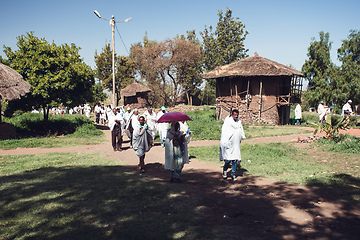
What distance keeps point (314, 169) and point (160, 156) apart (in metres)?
5.93

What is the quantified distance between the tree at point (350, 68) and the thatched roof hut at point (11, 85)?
33.9m

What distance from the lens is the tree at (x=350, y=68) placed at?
35.6 meters

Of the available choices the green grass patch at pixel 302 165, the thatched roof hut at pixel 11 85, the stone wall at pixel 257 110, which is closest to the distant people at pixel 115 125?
the green grass patch at pixel 302 165

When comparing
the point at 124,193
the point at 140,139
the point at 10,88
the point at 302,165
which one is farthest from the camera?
the point at 10,88

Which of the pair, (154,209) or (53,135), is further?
(53,135)

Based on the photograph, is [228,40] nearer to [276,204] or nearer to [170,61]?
[170,61]

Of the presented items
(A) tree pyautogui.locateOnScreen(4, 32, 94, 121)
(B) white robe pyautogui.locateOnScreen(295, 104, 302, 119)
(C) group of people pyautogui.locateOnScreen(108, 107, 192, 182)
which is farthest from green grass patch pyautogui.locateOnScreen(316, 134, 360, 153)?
(A) tree pyautogui.locateOnScreen(4, 32, 94, 121)

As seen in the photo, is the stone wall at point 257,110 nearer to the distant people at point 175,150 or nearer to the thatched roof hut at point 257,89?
the thatched roof hut at point 257,89

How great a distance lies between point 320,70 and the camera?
120ft

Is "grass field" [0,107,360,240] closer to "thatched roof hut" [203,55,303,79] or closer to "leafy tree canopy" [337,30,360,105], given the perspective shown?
"thatched roof hut" [203,55,303,79]

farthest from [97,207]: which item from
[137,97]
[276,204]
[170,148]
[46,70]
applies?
[137,97]

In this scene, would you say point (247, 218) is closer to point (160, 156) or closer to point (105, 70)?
point (160, 156)

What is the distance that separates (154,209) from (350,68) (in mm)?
38944

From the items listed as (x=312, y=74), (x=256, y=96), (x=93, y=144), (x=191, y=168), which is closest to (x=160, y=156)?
(x=191, y=168)
